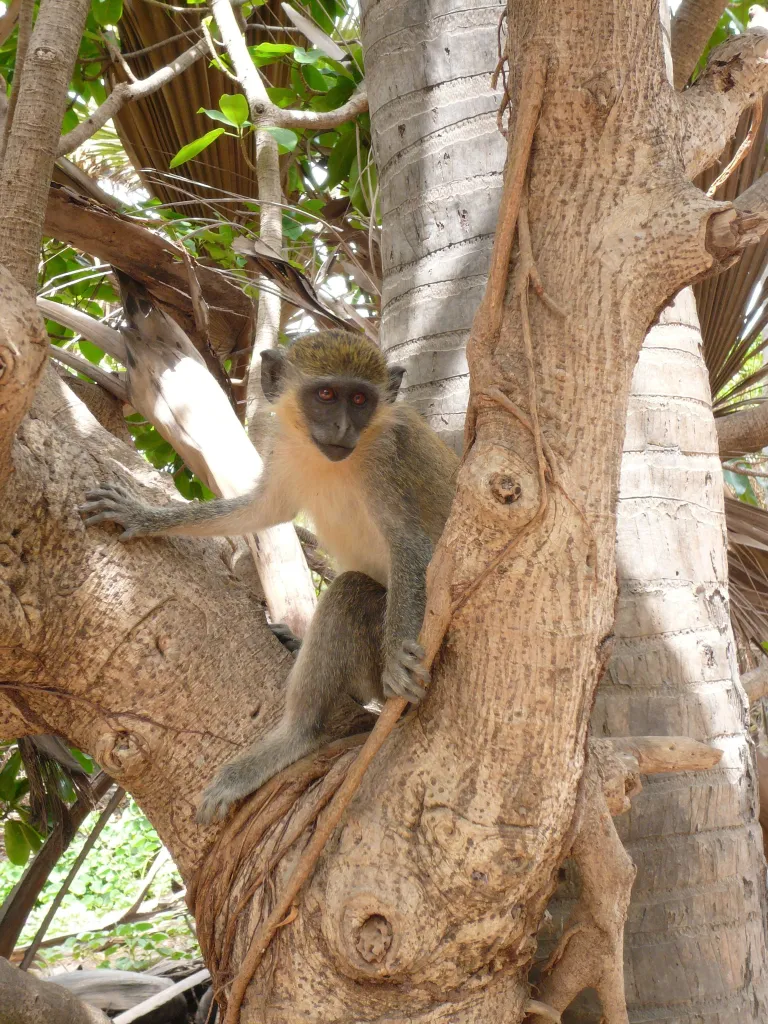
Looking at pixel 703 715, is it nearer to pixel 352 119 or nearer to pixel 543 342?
pixel 543 342

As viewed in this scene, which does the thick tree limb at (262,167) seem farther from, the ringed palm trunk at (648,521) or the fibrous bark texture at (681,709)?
the fibrous bark texture at (681,709)

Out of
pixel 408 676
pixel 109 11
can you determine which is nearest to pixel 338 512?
pixel 408 676

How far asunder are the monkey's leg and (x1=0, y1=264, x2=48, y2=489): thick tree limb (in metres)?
1.08

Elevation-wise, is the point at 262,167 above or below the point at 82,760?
above

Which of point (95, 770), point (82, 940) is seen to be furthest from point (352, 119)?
point (82, 940)

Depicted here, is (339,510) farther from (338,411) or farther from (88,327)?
(88,327)

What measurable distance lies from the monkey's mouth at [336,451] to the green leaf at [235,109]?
1580 mm

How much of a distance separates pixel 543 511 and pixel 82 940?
5.55 metres

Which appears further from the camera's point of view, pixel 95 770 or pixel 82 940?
pixel 82 940

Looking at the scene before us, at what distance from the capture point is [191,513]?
309 centimetres

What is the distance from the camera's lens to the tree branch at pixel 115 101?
3793 mm

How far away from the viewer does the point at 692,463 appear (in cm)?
288

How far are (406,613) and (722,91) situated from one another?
1.58m

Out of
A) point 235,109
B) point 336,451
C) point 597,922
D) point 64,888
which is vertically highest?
point 235,109
